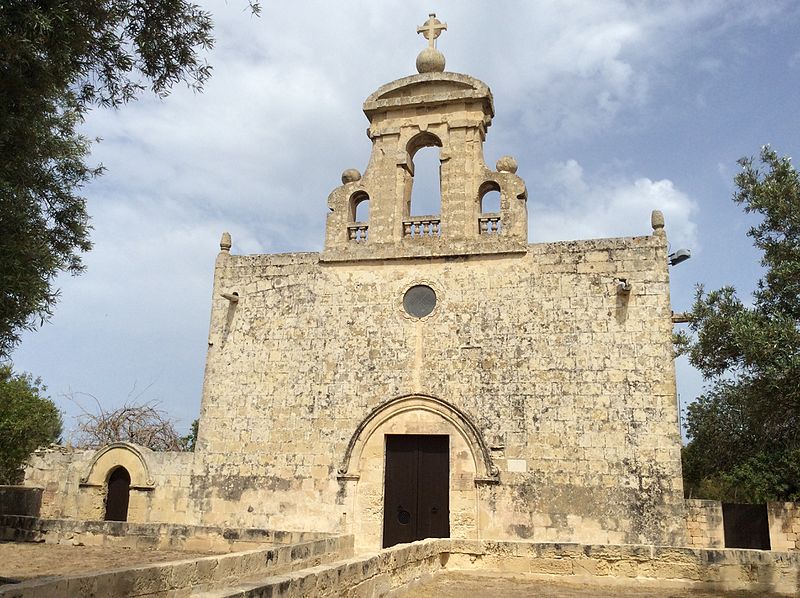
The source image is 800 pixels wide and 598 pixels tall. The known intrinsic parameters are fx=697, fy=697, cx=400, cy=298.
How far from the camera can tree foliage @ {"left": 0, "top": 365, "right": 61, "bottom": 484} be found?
70.8 ft

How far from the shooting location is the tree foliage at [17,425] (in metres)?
21.6

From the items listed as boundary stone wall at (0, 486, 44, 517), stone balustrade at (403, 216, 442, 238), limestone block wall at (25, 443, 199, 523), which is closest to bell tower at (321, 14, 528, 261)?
stone balustrade at (403, 216, 442, 238)

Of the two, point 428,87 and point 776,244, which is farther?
point 428,87

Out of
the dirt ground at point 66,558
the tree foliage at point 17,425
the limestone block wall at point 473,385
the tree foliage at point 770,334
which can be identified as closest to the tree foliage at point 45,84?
the dirt ground at point 66,558

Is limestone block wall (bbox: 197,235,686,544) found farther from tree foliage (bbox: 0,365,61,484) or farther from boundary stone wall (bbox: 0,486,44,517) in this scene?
tree foliage (bbox: 0,365,61,484)

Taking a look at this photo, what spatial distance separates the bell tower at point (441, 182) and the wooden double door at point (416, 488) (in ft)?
12.5

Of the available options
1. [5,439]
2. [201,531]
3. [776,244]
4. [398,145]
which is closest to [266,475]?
[201,531]

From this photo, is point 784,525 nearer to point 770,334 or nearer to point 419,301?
point 770,334

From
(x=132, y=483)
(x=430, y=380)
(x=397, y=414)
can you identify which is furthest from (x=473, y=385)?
(x=132, y=483)

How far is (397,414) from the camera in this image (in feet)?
44.2

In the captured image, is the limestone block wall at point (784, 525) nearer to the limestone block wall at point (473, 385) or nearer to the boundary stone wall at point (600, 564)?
the limestone block wall at point (473, 385)

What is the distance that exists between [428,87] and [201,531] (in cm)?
996

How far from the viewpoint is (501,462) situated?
12.7 metres

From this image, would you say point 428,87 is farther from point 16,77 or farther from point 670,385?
point 16,77
